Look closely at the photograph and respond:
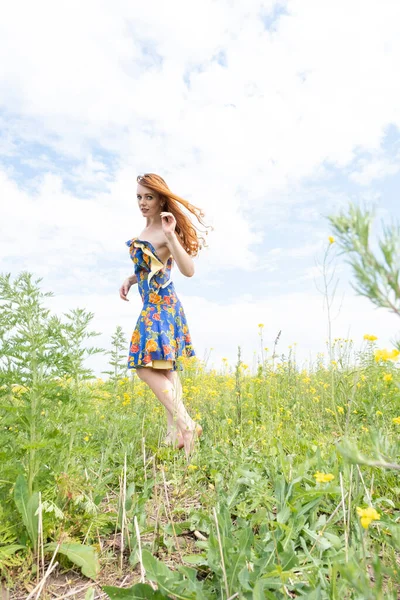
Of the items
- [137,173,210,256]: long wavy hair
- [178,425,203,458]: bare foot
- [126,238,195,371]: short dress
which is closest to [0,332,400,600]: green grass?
[178,425,203,458]: bare foot

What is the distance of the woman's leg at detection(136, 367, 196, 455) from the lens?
14.4 ft

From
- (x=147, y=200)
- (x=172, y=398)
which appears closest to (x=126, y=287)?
(x=147, y=200)

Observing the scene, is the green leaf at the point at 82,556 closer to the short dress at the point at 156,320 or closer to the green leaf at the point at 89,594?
the green leaf at the point at 89,594

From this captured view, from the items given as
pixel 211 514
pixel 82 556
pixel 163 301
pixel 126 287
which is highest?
pixel 126 287

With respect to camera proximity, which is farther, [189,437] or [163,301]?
[163,301]

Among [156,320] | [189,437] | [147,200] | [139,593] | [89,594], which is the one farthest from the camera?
[147,200]

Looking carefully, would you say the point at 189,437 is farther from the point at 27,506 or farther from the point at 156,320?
the point at 27,506

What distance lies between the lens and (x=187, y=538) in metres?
2.74

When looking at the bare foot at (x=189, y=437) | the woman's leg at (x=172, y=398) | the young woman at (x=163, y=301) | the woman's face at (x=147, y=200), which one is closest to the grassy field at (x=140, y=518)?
the bare foot at (x=189, y=437)

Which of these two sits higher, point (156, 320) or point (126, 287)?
point (126, 287)

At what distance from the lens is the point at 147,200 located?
5.33m

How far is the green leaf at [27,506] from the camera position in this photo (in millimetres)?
2367

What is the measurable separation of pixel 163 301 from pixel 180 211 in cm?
110

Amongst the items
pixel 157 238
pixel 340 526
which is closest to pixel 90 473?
pixel 340 526
